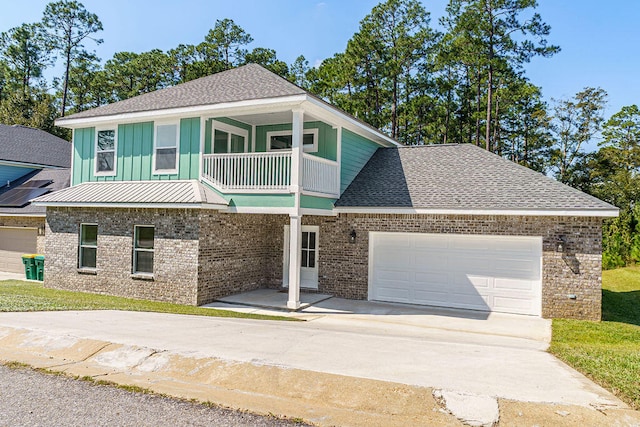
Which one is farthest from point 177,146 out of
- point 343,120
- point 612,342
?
point 612,342

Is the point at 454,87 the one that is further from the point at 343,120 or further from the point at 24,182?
the point at 24,182

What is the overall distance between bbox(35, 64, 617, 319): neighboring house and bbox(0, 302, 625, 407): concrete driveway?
293 centimetres

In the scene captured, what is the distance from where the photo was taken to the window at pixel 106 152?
1474 centimetres

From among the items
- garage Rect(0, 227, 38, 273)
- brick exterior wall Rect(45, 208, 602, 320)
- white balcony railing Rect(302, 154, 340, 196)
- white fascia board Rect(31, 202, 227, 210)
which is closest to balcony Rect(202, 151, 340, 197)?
white balcony railing Rect(302, 154, 340, 196)

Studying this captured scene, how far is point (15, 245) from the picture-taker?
1900cm

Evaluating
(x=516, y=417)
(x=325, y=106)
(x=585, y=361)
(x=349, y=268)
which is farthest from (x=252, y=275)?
(x=516, y=417)

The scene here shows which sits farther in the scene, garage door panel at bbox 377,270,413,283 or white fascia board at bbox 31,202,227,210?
garage door panel at bbox 377,270,413,283

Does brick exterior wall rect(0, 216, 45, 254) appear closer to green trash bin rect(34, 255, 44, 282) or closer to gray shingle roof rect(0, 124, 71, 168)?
green trash bin rect(34, 255, 44, 282)

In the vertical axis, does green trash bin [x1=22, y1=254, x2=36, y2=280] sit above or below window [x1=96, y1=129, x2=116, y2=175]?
below

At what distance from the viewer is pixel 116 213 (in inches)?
531

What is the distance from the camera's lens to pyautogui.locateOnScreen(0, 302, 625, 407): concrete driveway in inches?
190

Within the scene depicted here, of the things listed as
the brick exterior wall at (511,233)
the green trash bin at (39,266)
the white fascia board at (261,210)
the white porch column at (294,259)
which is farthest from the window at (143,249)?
the green trash bin at (39,266)

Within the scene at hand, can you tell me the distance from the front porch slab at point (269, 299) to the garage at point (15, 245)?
34.4 ft

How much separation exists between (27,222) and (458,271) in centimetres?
1665
